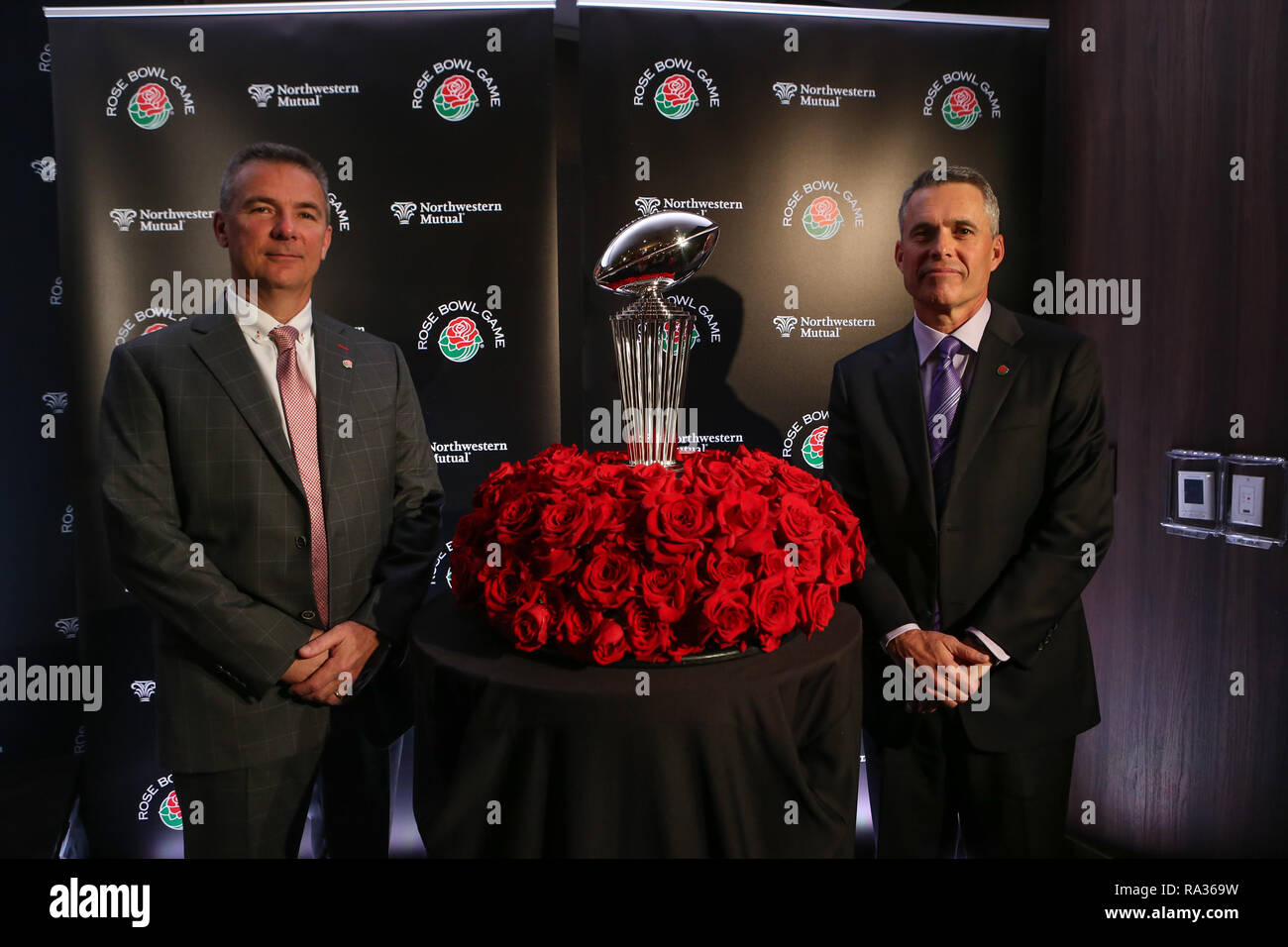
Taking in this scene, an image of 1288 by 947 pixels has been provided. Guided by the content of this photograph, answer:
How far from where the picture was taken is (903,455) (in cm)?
169

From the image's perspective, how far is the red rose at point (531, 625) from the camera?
1.13 m

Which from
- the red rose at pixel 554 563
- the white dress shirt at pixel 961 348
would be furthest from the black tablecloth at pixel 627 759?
the white dress shirt at pixel 961 348

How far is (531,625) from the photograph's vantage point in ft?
3.72

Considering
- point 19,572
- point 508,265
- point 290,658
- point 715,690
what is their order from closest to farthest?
point 715,690 < point 290,658 < point 508,265 < point 19,572

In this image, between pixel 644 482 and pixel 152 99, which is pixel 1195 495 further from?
pixel 152 99

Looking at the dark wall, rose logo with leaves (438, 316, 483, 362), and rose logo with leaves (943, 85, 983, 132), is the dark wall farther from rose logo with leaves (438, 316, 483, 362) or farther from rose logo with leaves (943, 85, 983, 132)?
rose logo with leaves (438, 316, 483, 362)

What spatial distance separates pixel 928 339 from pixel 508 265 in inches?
55.1

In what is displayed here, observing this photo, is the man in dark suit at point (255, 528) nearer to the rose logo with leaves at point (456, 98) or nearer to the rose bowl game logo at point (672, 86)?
the rose logo with leaves at point (456, 98)

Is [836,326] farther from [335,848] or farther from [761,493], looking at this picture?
[335,848]

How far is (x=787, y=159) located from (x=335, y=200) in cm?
151

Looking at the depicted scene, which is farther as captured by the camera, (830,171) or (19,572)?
(19,572)

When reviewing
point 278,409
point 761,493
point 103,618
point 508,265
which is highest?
point 508,265

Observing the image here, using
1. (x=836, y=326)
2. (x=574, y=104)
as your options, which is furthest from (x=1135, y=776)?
(x=574, y=104)

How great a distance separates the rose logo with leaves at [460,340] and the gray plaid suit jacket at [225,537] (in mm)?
853
